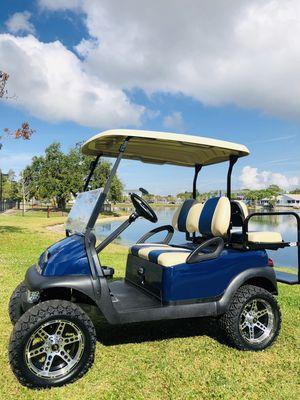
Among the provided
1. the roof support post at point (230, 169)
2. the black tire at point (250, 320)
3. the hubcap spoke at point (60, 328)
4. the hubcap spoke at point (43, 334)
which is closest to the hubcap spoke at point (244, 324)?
the black tire at point (250, 320)

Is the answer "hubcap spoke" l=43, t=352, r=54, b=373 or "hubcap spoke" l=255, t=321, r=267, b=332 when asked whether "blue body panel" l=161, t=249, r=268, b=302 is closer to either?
"hubcap spoke" l=255, t=321, r=267, b=332

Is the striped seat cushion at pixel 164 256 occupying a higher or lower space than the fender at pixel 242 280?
higher

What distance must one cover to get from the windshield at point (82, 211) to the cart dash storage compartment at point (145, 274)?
0.81 metres

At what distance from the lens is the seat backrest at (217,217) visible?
409cm

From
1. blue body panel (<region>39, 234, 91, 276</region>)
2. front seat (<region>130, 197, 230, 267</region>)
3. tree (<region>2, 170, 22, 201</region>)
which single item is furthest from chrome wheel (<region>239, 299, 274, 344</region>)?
tree (<region>2, 170, 22, 201</region>)

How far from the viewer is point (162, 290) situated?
3.64 metres

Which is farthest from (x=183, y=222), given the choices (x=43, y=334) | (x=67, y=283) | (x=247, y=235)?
(x=43, y=334)

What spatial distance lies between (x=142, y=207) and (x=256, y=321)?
1.63 meters

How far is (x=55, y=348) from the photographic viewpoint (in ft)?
10.3

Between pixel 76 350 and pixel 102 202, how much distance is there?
1.28 m

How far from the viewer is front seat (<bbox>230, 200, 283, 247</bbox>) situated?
3999 mm

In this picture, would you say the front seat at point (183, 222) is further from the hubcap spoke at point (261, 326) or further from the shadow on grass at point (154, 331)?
the hubcap spoke at point (261, 326)

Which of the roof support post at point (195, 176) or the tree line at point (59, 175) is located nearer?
the roof support post at point (195, 176)

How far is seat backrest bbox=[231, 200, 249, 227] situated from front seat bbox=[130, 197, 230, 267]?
23 cm
